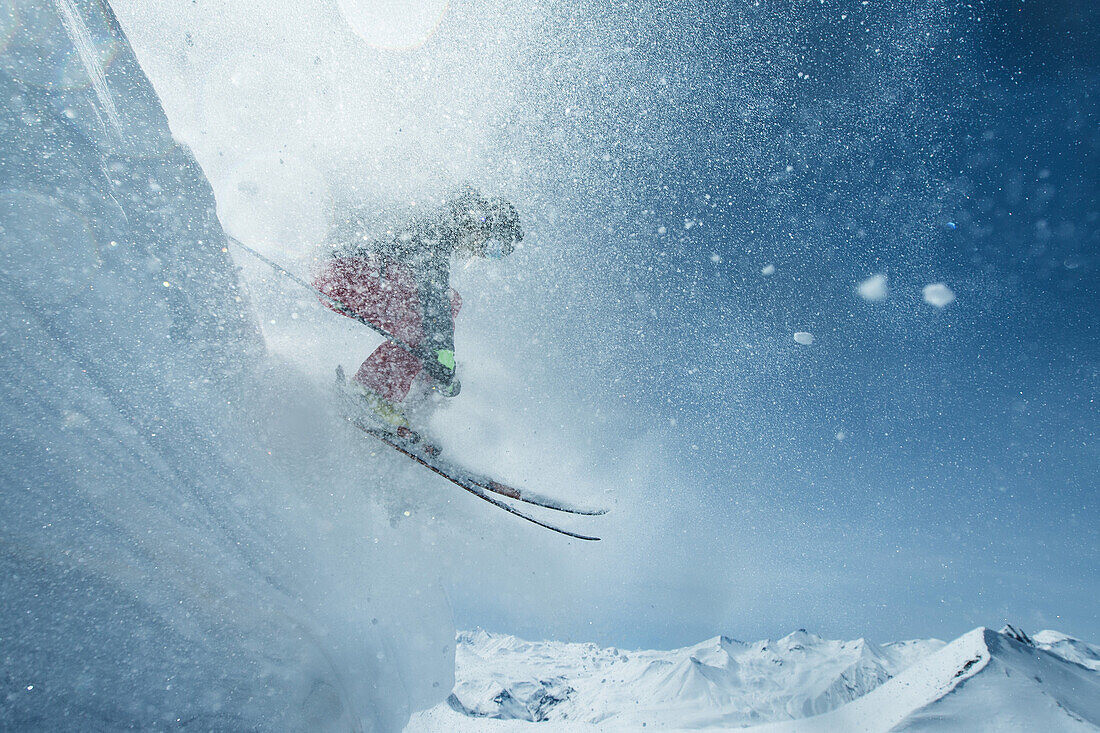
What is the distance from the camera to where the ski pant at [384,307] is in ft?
15.1

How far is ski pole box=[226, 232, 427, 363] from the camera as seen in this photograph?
427 cm

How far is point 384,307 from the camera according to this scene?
4832 millimetres

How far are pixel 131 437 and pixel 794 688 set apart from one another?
174 meters

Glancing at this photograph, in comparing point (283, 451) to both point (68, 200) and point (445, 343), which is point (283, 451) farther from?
point (68, 200)

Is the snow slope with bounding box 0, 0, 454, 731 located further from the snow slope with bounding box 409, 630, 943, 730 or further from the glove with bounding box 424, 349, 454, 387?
the snow slope with bounding box 409, 630, 943, 730

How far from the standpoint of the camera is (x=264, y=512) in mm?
3975

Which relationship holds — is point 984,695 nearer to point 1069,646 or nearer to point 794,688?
point 794,688

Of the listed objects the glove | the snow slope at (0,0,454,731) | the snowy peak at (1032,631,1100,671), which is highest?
the snowy peak at (1032,631,1100,671)

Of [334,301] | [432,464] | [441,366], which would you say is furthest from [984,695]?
[334,301]

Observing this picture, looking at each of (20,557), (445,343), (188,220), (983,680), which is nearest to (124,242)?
(188,220)

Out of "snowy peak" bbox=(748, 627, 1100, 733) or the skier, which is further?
"snowy peak" bbox=(748, 627, 1100, 733)

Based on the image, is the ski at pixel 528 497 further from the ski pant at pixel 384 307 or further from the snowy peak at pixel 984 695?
the snowy peak at pixel 984 695

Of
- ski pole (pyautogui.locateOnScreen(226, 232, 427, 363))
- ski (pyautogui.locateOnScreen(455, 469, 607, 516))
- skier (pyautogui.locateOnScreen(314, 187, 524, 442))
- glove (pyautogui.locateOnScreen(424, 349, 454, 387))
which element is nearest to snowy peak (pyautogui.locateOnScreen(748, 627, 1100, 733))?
ski (pyautogui.locateOnScreen(455, 469, 607, 516))

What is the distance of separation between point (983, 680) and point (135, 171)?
66.9ft
